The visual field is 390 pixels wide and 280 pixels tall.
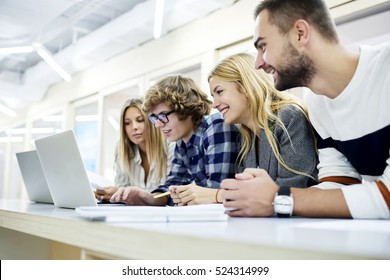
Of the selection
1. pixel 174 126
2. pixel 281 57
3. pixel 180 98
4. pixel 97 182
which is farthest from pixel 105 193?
pixel 281 57

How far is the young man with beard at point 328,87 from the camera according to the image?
1.01m

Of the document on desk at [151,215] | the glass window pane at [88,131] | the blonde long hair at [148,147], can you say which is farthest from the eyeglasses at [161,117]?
the glass window pane at [88,131]

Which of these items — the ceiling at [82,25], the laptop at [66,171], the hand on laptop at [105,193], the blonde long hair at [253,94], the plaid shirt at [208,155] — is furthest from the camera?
the ceiling at [82,25]

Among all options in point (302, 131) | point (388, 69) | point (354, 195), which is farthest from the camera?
point (302, 131)

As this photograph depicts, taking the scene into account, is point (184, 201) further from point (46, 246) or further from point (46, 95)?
point (46, 95)

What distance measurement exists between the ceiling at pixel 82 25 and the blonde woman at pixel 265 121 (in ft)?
6.98

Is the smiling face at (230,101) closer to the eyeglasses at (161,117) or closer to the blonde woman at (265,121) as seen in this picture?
the blonde woman at (265,121)

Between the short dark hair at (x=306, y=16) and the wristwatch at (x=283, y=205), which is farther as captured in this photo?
the short dark hair at (x=306, y=16)

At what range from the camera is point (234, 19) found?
11.3ft

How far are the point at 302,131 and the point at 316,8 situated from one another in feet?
1.31

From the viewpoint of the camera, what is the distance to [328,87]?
3.74ft

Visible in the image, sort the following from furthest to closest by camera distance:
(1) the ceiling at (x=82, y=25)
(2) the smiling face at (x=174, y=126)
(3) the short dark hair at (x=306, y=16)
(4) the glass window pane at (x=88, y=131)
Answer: (4) the glass window pane at (x=88, y=131)
(1) the ceiling at (x=82, y=25)
(2) the smiling face at (x=174, y=126)
(3) the short dark hair at (x=306, y=16)

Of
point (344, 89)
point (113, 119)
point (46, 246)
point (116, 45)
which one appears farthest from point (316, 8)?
point (113, 119)

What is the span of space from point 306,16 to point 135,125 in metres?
1.33
